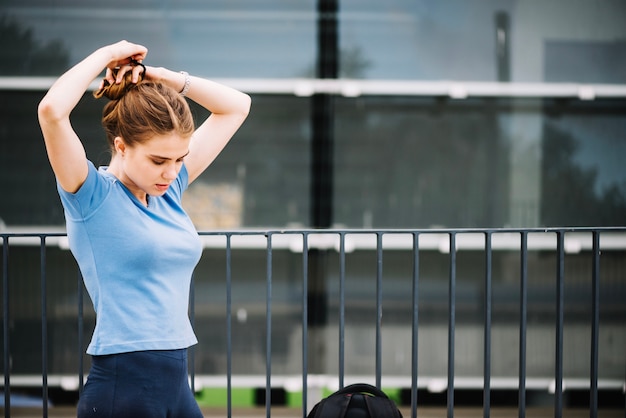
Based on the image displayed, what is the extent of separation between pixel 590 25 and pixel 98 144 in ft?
11.0

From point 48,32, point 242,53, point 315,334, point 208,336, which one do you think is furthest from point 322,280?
point 48,32

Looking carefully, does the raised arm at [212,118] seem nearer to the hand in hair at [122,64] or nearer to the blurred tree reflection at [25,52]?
the hand in hair at [122,64]

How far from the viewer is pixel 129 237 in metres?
1.35

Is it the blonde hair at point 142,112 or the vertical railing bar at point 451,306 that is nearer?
the blonde hair at point 142,112

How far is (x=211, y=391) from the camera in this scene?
3945mm

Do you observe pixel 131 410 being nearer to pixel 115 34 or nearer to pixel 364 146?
pixel 364 146

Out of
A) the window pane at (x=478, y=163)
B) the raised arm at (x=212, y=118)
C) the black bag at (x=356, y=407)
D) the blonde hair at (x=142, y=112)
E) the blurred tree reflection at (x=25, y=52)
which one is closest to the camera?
the blonde hair at (x=142, y=112)

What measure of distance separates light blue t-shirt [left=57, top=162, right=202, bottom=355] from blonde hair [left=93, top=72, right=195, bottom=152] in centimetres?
13

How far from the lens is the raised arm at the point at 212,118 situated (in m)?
1.72

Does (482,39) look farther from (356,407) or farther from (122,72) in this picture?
(122,72)

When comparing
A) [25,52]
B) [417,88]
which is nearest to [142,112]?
[417,88]

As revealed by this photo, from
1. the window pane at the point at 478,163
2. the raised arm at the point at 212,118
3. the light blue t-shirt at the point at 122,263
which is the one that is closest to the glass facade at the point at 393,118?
the window pane at the point at 478,163

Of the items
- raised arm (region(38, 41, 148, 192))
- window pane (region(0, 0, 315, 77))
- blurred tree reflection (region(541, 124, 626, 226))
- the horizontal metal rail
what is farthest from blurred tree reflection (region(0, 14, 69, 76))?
blurred tree reflection (region(541, 124, 626, 226))

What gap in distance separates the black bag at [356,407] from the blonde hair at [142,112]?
112 cm
